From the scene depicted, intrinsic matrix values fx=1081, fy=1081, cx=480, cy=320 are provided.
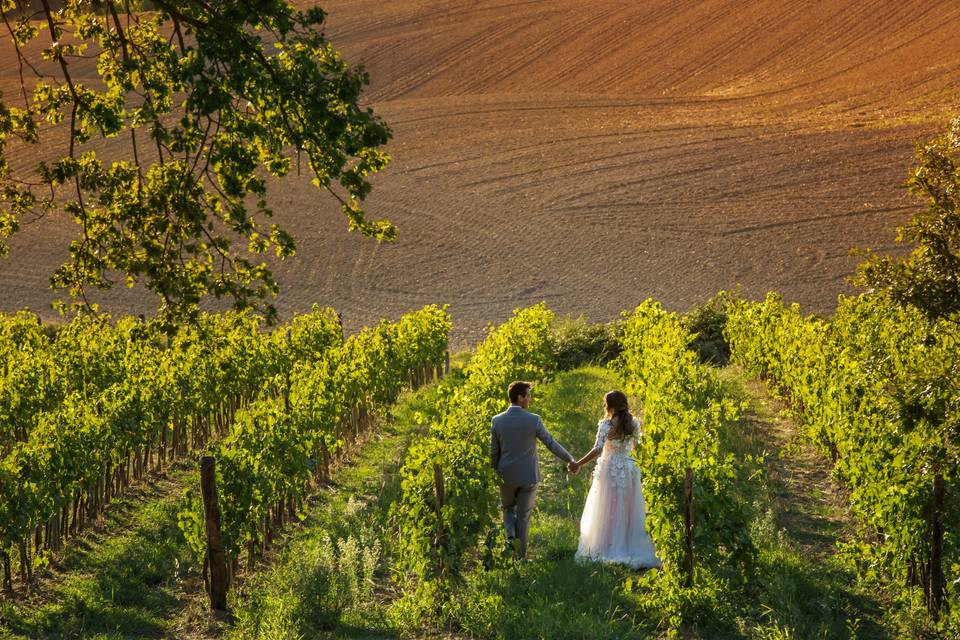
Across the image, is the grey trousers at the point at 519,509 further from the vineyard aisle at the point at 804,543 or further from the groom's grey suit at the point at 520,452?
the vineyard aisle at the point at 804,543

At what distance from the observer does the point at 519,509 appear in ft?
29.4

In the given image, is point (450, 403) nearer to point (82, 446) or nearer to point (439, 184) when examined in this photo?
point (82, 446)

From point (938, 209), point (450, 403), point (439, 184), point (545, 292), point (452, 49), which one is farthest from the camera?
point (452, 49)

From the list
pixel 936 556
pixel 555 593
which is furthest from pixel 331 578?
pixel 936 556

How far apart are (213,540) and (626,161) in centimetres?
3296

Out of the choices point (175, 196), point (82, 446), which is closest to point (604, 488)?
point (175, 196)

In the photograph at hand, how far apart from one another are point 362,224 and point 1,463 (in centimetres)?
374

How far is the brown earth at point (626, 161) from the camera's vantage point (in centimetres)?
3169

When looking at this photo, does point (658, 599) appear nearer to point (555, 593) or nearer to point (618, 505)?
point (555, 593)

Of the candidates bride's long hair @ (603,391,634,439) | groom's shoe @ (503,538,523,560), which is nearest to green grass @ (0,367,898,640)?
groom's shoe @ (503,538,523,560)

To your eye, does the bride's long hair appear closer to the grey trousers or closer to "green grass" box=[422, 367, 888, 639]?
the grey trousers

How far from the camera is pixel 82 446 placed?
33.2 ft

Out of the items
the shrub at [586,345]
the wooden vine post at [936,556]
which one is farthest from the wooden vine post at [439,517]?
the shrub at [586,345]

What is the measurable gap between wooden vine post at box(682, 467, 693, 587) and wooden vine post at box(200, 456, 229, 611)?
3.61m
